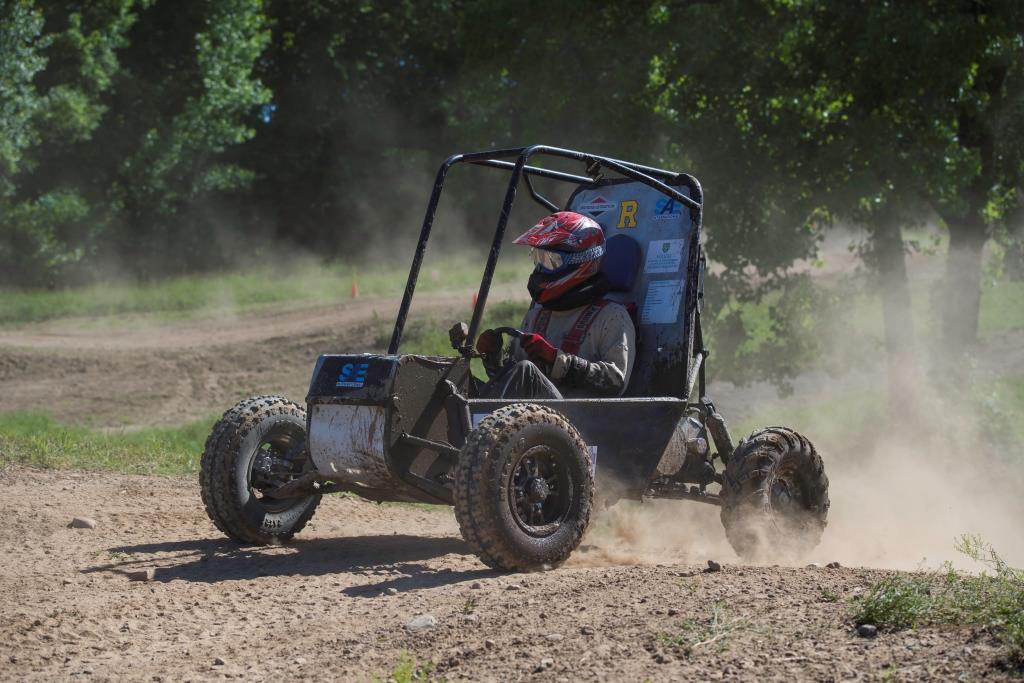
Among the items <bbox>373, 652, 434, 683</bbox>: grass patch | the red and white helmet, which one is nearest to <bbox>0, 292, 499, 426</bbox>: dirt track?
the red and white helmet

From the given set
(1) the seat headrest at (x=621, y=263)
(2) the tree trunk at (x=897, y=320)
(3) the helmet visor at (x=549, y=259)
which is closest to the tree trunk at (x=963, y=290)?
(2) the tree trunk at (x=897, y=320)

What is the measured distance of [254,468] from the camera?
7.91 meters

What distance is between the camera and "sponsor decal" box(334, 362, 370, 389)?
23.8ft

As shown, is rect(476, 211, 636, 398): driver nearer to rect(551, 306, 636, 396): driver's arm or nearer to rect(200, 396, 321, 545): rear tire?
rect(551, 306, 636, 396): driver's arm

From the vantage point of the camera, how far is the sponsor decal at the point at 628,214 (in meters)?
9.13

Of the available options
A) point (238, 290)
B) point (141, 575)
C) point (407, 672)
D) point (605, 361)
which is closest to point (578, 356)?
point (605, 361)

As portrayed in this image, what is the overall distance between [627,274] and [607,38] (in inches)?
307

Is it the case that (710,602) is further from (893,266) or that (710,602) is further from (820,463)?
(893,266)

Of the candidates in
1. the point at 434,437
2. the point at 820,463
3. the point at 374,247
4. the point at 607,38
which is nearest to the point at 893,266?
the point at 607,38

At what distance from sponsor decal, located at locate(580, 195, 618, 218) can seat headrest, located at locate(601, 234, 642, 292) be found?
422mm

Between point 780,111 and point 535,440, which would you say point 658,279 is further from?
point 780,111

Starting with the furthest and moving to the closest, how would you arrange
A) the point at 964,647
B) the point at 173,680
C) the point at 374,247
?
the point at 374,247 → the point at 173,680 → the point at 964,647

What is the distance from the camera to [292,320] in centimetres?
2414

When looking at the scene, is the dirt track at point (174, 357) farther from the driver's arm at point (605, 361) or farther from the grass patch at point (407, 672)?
Result: the grass patch at point (407, 672)
